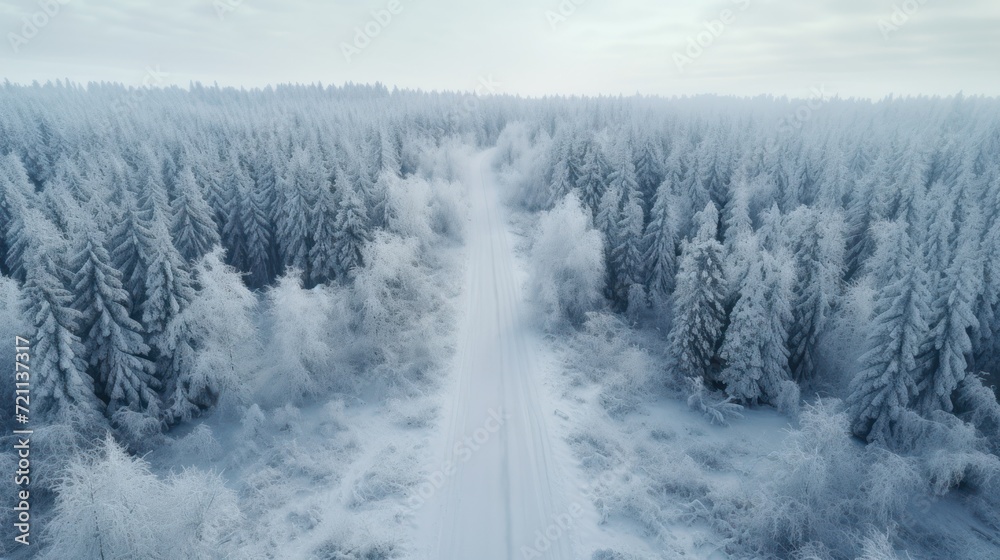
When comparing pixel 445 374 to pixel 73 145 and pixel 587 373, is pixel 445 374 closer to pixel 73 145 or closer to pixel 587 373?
pixel 587 373

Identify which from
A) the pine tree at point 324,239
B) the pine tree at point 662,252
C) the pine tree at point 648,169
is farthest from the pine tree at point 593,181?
the pine tree at point 324,239

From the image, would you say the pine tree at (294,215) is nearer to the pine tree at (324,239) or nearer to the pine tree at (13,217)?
the pine tree at (324,239)

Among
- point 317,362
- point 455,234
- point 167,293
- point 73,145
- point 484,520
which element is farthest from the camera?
point 73,145

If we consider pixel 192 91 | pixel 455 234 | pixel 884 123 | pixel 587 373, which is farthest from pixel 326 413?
pixel 192 91

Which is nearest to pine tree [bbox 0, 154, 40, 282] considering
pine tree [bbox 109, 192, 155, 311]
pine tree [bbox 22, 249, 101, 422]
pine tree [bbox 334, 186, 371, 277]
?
pine tree [bbox 109, 192, 155, 311]

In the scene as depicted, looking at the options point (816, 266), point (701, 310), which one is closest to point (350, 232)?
point (701, 310)

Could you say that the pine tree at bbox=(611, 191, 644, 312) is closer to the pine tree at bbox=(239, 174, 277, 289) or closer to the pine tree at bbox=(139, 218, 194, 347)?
the pine tree at bbox=(139, 218, 194, 347)

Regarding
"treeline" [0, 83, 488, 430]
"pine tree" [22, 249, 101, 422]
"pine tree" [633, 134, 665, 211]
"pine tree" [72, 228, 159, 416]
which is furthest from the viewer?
"pine tree" [633, 134, 665, 211]
